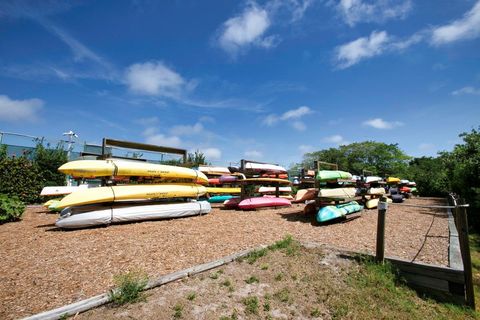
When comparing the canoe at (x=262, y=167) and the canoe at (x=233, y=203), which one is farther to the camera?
the canoe at (x=262, y=167)

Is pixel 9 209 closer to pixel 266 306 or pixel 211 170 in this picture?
pixel 266 306

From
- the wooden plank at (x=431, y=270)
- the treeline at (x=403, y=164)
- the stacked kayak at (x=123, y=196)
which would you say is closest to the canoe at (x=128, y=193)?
the stacked kayak at (x=123, y=196)

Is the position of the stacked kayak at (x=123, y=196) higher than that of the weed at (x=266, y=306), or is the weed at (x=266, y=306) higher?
the stacked kayak at (x=123, y=196)

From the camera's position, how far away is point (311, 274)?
13.2 feet

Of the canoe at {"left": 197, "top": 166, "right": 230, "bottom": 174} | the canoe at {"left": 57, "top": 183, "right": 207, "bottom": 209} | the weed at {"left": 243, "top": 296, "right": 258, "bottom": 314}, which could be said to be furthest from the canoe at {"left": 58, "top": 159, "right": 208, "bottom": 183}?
the weed at {"left": 243, "top": 296, "right": 258, "bottom": 314}

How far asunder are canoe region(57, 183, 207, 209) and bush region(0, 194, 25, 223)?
2.08 meters

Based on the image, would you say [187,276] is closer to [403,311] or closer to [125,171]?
[403,311]

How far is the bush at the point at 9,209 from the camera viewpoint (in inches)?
270

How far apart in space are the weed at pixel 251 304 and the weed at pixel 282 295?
0.32 meters

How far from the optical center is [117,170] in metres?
7.11

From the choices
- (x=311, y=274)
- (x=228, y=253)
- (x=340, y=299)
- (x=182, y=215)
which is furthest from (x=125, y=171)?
(x=340, y=299)

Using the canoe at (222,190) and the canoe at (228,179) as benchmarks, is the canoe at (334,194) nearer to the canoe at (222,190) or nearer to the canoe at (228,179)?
the canoe at (228,179)

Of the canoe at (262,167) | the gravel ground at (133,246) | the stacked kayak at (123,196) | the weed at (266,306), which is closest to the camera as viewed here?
the weed at (266,306)

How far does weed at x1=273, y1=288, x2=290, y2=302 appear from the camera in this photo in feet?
10.8
